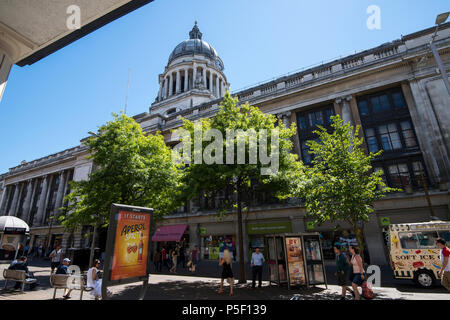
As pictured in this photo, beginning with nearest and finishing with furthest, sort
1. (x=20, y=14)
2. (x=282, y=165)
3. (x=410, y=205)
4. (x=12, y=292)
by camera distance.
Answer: (x=20, y=14) < (x=12, y=292) < (x=282, y=165) < (x=410, y=205)

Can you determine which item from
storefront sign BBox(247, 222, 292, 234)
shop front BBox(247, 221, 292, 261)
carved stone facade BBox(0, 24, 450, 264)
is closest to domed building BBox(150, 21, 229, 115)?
carved stone facade BBox(0, 24, 450, 264)

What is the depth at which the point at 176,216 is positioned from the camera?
28.2 meters

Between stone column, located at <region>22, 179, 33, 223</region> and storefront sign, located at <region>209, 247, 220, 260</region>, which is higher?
stone column, located at <region>22, 179, 33, 223</region>

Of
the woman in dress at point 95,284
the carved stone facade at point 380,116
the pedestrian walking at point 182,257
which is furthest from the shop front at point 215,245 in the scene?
the woman in dress at point 95,284

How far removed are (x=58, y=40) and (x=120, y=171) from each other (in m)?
13.7

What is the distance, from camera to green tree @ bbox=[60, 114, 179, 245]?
1565 cm

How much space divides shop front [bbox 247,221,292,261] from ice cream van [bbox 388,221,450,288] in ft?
35.4

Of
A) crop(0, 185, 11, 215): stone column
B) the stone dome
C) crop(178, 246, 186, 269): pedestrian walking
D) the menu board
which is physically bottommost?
crop(178, 246, 186, 269): pedestrian walking

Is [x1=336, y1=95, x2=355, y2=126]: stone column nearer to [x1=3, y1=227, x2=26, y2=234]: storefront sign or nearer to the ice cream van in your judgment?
the ice cream van

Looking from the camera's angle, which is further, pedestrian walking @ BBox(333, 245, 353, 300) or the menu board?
the menu board

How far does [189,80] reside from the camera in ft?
168

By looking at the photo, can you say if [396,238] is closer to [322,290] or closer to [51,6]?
[322,290]

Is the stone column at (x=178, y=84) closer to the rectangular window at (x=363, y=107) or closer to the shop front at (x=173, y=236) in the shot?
the shop front at (x=173, y=236)
